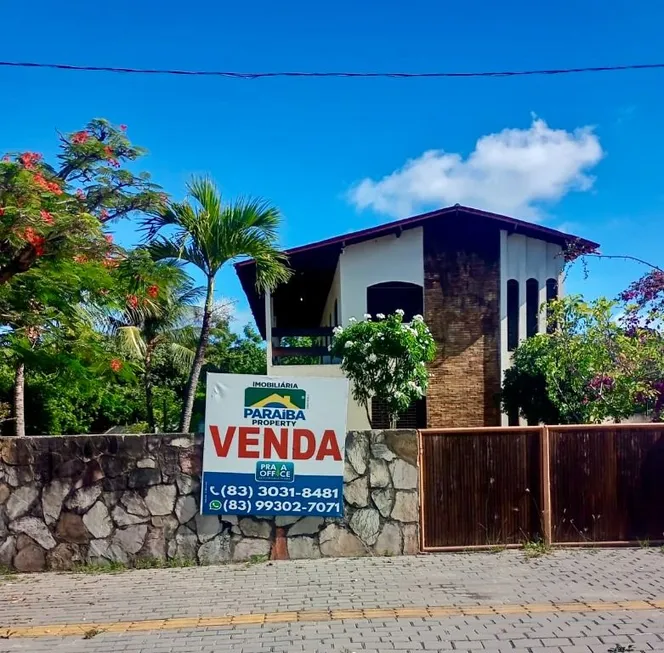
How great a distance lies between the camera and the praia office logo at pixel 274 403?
7.82 m

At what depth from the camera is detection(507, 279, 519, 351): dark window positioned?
18.3 meters

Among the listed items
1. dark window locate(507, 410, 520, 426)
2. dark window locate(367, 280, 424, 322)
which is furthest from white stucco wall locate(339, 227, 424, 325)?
dark window locate(507, 410, 520, 426)

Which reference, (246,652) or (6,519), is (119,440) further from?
(246,652)

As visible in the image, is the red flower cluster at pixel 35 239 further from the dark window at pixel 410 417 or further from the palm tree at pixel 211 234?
the dark window at pixel 410 417

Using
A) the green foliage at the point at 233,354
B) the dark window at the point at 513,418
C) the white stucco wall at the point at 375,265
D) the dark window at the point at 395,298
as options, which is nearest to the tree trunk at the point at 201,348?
the white stucco wall at the point at 375,265

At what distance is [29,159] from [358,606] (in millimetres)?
6442

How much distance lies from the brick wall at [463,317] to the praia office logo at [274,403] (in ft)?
34.4

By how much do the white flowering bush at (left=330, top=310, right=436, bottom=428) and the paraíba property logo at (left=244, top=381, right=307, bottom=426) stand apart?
5.01 m

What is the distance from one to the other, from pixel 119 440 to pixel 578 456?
17.8 ft

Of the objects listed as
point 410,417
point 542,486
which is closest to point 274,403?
point 542,486

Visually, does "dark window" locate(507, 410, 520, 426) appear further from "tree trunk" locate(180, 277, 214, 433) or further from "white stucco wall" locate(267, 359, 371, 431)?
"tree trunk" locate(180, 277, 214, 433)

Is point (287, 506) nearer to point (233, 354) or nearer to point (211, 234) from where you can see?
point (211, 234)

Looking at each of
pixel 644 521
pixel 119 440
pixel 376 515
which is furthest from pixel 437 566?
pixel 119 440

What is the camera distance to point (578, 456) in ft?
26.4
